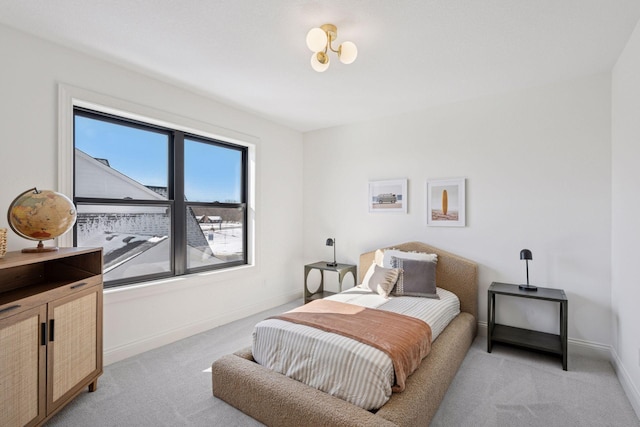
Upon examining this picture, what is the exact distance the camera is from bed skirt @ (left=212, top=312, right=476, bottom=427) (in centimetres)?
168

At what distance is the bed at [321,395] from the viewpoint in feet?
5.52

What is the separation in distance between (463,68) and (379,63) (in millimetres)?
770

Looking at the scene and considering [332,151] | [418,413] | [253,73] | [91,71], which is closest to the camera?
[418,413]

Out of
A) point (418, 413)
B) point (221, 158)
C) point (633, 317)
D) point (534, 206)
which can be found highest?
point (221, 158)

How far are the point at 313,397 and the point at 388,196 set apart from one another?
2746 millimetres

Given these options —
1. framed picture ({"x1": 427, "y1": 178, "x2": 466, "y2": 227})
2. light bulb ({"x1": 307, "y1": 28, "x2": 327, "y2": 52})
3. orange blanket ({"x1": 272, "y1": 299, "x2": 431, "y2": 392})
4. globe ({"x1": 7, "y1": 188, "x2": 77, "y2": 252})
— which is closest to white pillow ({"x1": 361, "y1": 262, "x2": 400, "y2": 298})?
orange blanket ({"x1": 272, "y1": 299, "x2": 431, "y2": 392})

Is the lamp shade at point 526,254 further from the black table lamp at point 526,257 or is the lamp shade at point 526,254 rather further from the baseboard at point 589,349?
the baseboard at point 589,349

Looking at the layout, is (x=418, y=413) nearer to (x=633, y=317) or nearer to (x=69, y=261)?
(x=633, y=317)

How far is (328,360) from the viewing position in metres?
1.92

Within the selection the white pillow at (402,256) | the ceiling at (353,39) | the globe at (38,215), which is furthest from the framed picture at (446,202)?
the globe at (38,215)

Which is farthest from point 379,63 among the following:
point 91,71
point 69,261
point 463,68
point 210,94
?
point 69,261

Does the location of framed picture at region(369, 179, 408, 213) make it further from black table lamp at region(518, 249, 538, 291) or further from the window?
the window

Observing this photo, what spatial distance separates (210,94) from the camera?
338cm

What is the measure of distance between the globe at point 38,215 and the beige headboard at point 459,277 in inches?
135
